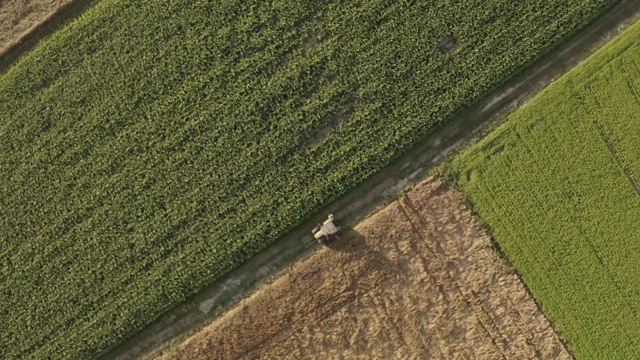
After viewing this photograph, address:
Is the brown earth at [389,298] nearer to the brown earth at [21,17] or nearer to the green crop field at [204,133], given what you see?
the green crop field at [204,133]

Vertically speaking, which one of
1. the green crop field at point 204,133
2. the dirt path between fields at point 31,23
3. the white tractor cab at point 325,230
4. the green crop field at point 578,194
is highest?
the dirt path between fields at point 31,23

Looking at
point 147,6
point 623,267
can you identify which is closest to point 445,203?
point 623,267

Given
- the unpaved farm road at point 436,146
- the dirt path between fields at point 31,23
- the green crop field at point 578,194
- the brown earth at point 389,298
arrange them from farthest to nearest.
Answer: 1. the dirt path between fields at point 31,23
2. the unpaved farm road at point 436,146
3. the brown earth at point 389,298
4. the green crop field at point 578,194

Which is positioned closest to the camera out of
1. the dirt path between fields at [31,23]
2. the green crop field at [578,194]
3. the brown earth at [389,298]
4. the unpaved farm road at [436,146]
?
the green crop field at [578,194]

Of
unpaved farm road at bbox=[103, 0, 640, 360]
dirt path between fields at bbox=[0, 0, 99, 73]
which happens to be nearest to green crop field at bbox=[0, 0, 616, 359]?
unpaved farm road at bbox=[103, 0, 640, 360]

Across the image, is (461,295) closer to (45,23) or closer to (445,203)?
(445,203)

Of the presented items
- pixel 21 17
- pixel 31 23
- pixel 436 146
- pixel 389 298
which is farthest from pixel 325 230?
pixel 21 17

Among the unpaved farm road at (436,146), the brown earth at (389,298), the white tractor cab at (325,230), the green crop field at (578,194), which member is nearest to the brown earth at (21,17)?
the unpaved farm road at (436,146)

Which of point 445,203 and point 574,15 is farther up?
point 574,15

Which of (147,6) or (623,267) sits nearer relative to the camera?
(623,267)
